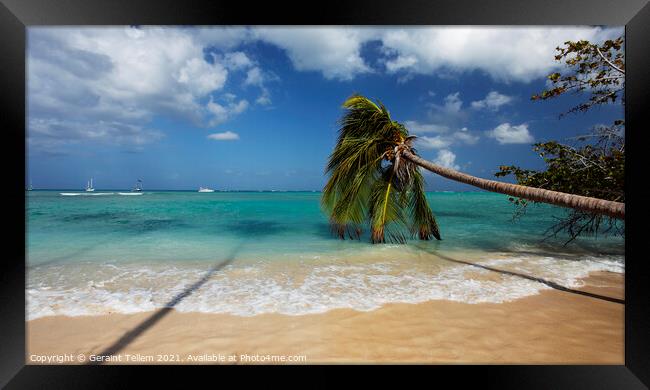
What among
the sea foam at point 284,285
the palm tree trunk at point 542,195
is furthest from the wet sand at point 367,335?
the palm tree trunk at point 542,195

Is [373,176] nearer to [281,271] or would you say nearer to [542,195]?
[281,271]

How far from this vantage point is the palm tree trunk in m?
2.78

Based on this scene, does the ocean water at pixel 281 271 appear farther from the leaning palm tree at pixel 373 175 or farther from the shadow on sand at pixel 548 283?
the leaning palm tree at pixel 373 175

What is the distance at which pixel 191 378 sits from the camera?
204cm

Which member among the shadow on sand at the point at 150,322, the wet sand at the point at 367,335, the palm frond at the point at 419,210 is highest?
the palm frond at the point at 419,210

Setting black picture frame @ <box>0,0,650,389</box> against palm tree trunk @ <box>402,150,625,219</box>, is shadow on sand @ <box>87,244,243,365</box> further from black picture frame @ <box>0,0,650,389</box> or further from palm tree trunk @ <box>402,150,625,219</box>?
palm tree trunk @ <box>402,150,625,219</box>

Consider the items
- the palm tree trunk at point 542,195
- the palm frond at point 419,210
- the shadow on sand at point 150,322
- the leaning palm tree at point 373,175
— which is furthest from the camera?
the palm frond at point 419,210

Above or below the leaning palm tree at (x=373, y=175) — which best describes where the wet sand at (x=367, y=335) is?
below

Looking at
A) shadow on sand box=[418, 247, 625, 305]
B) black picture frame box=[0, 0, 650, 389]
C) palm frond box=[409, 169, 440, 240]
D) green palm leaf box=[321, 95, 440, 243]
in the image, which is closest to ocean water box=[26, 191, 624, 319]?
shadow on sand box=[418, 247, 625, 305]
